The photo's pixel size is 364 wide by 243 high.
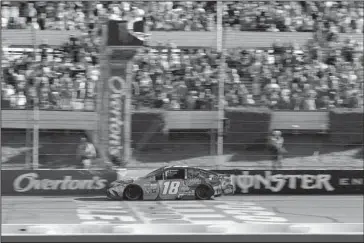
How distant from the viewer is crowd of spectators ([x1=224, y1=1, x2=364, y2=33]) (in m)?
17.9

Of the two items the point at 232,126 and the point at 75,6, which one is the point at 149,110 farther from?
the point at 75,6

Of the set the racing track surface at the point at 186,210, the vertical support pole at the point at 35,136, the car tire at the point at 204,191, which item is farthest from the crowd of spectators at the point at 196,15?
the racing track surface at the point at 186,210

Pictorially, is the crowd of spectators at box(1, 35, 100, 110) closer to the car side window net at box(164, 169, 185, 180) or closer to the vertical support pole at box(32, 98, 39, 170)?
the vertical support pole at box(32, 98, 39, 170)

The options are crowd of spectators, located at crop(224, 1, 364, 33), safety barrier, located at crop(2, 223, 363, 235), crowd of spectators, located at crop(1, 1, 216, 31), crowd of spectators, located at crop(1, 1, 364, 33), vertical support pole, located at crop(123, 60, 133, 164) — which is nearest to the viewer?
safety barrier, located at crop(2, 223, 363, 235)

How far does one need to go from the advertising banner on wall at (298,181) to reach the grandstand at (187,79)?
0.34 meters

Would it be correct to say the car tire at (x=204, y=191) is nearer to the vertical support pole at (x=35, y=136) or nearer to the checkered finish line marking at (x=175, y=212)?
the checkered finish line marking at (x=175, y=212)

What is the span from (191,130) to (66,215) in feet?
15.5

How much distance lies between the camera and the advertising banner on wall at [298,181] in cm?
1662

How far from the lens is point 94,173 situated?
53.2ft

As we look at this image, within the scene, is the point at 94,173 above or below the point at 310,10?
below

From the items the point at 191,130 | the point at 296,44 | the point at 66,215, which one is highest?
the point at 296,44

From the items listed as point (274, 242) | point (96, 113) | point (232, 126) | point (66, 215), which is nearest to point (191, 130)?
point (232, 126)

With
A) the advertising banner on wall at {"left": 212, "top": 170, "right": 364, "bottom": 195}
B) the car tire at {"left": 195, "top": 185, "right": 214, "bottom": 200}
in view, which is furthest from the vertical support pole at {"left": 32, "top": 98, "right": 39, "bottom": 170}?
the advertising banner on wall at {"left": 212, "top": 170, "right": 364, "bottom": 195}

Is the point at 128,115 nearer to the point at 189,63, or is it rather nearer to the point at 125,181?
the point at 125,181
